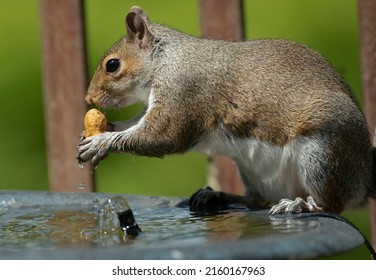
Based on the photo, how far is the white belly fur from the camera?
120 inches

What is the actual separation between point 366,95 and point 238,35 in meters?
0.47

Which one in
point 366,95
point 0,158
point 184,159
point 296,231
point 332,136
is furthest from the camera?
point 0,158

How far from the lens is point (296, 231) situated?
7.63ft

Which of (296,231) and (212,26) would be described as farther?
(212,26)

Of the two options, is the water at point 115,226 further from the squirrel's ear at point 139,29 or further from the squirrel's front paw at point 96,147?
the squirrel's ear at point 139,29

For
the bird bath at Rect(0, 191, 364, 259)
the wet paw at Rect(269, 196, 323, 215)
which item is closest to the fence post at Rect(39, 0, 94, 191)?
the bird bath at Rect(0, 191, 364, 259)

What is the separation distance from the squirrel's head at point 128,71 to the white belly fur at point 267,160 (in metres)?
0.28

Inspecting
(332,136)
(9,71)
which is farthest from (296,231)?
(9,71)

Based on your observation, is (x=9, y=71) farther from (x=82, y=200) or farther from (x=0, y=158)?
(x=82, y=200)

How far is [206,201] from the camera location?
10.2ft

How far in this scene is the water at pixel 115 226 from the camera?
91.6 inches

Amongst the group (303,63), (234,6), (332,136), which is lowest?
(332,136)

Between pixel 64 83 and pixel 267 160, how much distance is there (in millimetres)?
921

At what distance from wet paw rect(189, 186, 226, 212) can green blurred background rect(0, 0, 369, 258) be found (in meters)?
1.07
